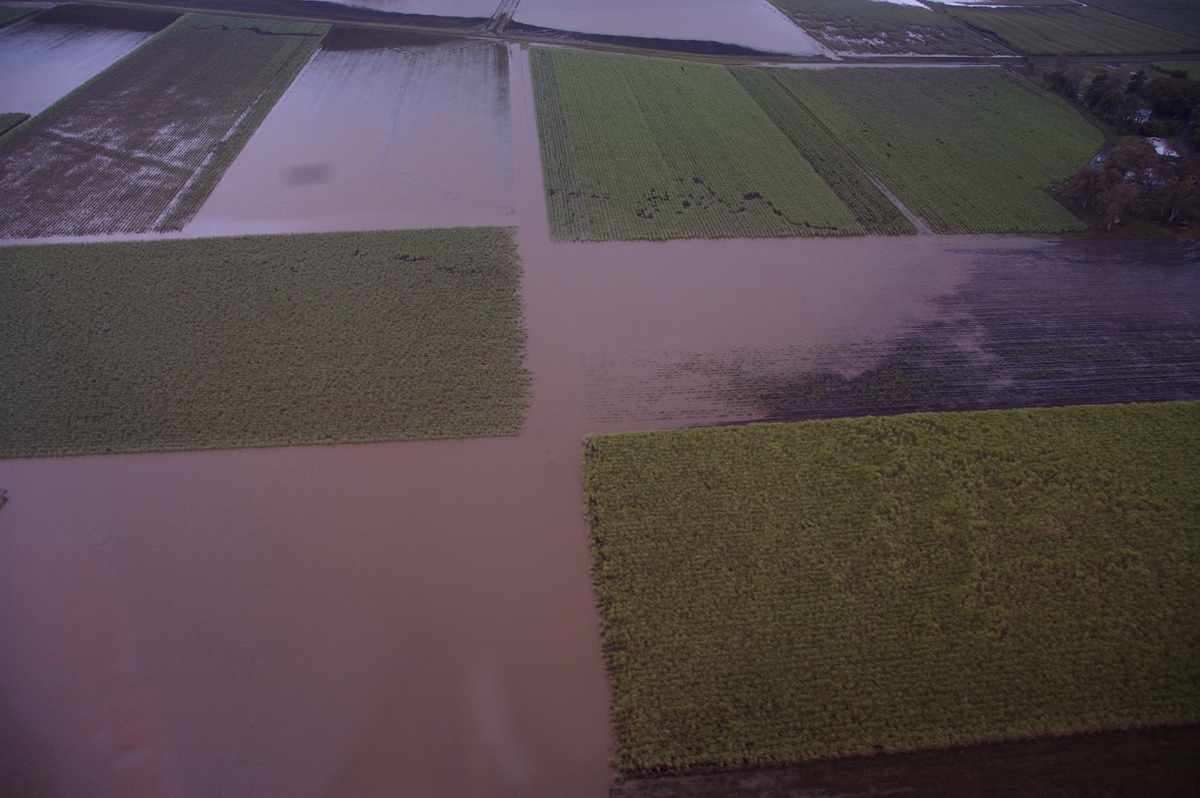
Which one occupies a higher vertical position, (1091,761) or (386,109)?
(386,109)

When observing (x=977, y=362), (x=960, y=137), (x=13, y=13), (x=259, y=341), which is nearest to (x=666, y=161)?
(x=960, y=137)

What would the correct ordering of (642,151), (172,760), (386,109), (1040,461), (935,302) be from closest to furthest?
(172,760)
(1040,461)
(935,302)
(642,151)
(386,109)

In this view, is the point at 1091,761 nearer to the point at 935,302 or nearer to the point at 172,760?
the point at 935,302

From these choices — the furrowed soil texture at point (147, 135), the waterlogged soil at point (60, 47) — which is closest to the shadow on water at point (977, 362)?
the furrowed soil texture at point (147, 135)

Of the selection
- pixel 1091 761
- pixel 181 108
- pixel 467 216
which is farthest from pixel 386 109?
pixel 1091 761

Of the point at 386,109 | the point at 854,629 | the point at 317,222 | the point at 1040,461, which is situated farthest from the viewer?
the point at 386,109

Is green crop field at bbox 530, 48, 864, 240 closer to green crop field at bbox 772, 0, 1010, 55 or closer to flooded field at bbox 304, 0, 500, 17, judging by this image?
flooded field at bbox 304, 0, 500, 17

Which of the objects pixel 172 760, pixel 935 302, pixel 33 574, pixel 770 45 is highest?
pixel 770 45

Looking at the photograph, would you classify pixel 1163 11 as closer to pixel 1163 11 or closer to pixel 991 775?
pixel 1163 11

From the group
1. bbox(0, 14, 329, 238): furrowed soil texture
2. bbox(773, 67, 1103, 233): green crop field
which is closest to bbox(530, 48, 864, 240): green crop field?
bbox(773, 67, 1103, 233): green crop field

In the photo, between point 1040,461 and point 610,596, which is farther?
point 1040,461
